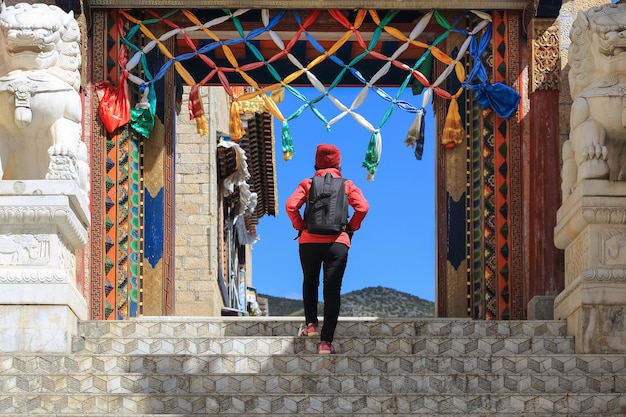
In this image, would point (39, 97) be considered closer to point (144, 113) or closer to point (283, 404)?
point (144, 113)

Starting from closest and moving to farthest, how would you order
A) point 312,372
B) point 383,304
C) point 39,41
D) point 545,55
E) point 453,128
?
point 312,372, point 39,41, point 545,55, point 453,128, point 383,304

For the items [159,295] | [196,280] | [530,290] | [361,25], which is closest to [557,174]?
[530,290]

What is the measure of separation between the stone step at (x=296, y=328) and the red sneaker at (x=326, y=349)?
0.86 metres

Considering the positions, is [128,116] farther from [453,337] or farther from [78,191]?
[453,337]

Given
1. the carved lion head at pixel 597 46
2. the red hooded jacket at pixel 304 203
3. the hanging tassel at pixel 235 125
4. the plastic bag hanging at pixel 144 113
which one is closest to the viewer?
the red hooded jacket at pixel 304 203

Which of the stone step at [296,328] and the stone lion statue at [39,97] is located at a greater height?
the stone lion statue at [39,97]

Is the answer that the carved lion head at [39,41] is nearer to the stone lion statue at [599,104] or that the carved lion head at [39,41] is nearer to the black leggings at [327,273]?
the black leggings at [327,273]

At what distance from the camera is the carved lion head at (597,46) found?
1566 centimetres

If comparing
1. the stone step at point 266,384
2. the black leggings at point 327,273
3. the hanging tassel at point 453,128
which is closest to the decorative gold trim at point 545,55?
the hanging tassel at point 453,128

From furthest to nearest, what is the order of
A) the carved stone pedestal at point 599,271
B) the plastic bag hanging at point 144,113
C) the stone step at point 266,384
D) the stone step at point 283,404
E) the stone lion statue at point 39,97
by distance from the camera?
the plastic bag hanging at point 144,113, the stone lion statue at point 39,97, the carved stone pedestal at point 599,271, the stone step at point 266,384, the stone step at point 283,404

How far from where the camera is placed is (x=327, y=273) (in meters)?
14.0

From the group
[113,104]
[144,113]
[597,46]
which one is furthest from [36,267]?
[597,46]

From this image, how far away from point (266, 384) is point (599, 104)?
4.27 m

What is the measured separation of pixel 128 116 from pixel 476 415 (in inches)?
263
